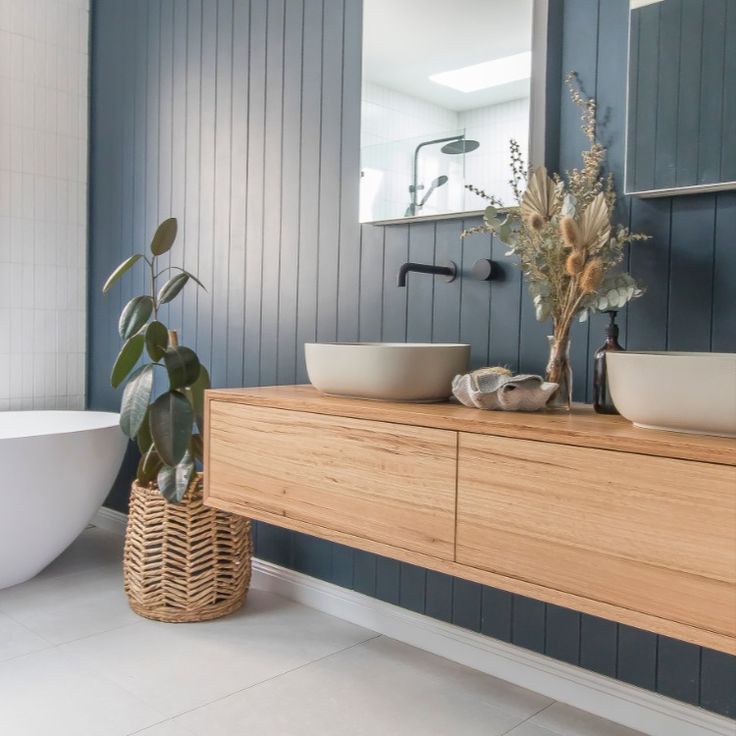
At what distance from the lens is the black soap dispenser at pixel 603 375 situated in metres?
1.64

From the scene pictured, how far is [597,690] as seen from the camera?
1.89m

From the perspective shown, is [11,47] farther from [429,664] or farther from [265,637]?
[429,664]

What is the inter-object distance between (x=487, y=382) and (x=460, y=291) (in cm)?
54

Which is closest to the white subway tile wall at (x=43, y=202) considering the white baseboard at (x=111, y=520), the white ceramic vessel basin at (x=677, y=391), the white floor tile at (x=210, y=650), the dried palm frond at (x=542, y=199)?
the white baseboard at (x=111, y=520)

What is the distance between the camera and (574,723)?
185 cm

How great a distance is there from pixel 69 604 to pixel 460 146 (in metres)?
1.92

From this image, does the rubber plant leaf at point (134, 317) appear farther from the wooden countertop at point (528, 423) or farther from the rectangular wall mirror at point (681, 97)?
the rectangular wall mirror at point (681, 97)

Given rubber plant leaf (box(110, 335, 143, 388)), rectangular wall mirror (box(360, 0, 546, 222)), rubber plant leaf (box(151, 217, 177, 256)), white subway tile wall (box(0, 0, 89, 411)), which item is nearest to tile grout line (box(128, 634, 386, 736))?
rubber plant leaf (box(110, 335, 143, 388))

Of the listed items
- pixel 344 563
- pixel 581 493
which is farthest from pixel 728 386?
pixel 344 563

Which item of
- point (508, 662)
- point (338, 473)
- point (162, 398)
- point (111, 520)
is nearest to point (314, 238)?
point (162, 398)

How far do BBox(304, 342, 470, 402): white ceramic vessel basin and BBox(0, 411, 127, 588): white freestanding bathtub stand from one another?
3.92 ft

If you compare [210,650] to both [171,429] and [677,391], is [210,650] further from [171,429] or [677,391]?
[677,391]

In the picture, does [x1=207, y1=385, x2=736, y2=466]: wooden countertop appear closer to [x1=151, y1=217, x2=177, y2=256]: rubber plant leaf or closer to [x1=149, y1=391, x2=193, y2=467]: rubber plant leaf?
[x1=149, y1=391, x2=193, y2=467]: rubber plant leaf

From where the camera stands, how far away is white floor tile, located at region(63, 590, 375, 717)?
2.00 metres
